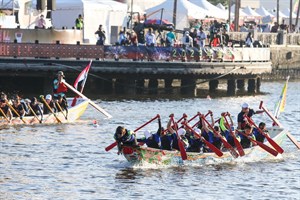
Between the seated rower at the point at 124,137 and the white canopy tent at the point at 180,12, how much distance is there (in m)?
41.7

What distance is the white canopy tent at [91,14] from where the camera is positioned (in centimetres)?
6444

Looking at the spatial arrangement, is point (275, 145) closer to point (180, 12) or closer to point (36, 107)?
point (36, 107)

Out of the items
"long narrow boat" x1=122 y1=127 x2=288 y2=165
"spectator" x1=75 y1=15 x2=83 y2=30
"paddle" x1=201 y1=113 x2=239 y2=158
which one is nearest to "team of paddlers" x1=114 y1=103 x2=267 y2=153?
"paddle" x1=201 y1=113 x2=239 y2=158

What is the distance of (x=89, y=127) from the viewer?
46.3 meters

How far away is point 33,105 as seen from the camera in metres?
44.7

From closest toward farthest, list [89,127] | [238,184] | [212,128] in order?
[238,184] → [212,128] → [89,127]

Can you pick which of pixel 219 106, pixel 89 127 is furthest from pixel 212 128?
pixel 219 106

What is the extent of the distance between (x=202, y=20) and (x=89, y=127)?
3398 centimetres

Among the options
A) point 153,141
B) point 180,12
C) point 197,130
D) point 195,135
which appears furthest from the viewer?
point 180,12

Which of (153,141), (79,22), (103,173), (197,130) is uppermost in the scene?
(79,22)

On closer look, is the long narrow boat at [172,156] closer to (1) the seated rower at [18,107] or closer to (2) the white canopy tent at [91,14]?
(1) the seated rower at [18,107]

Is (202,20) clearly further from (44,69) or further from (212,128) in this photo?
(212,128)

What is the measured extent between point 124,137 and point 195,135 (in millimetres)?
3161

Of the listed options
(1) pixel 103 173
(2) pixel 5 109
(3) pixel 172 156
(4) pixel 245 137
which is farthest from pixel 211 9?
(1) pixel 103 173
